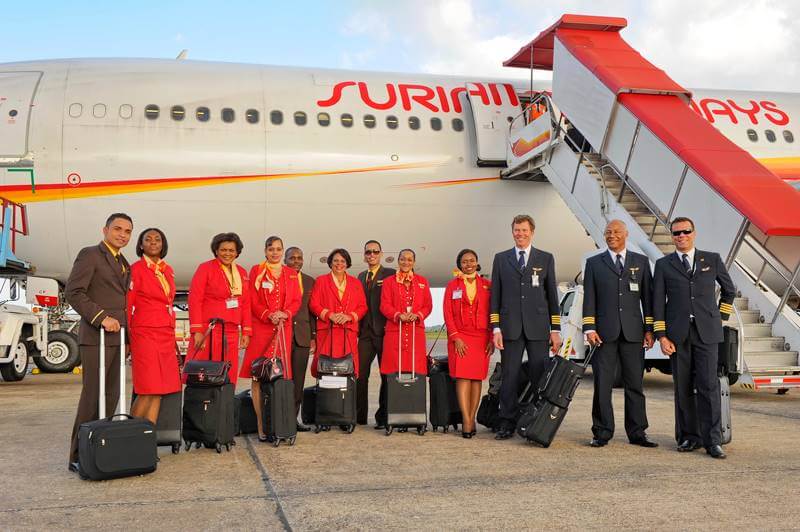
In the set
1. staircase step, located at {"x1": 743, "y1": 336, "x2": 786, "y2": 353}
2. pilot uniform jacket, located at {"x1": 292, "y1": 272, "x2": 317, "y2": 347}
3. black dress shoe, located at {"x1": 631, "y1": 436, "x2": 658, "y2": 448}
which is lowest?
black dress shoe, located at {"x1": 631, "y1": 436, "x2": 658, "y2": 448}

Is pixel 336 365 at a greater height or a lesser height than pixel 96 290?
lesser

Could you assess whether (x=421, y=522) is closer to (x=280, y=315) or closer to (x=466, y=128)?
(x=280, y=315)

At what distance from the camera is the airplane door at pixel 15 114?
35.7 feet

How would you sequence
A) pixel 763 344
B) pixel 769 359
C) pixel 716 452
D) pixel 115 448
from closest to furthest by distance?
pixel 115 448
pixel 716 452
pixel 769 359
pixel 763 344

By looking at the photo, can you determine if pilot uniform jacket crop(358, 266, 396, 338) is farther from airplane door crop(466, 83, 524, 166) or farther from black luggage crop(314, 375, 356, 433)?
airplane door crop(466, 83, 524, 166)

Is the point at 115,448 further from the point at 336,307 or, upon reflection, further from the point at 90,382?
the point at 336,307

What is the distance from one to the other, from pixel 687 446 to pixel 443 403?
6.40ft

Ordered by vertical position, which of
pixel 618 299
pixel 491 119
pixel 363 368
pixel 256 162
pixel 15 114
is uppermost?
pixel 491 119

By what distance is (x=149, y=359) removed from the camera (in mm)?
5355

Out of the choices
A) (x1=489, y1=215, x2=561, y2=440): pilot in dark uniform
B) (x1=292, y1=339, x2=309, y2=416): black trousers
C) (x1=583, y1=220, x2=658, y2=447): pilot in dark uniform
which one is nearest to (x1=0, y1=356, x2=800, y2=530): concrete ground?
(x1=583, y1=220, x2=658, y2=447): pilot in dark uniform

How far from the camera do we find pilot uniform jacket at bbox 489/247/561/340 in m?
6.32

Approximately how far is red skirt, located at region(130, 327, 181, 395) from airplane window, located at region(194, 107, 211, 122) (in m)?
6.59

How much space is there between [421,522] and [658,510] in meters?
1.24

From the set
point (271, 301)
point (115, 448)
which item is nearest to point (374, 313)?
point (271, 301)
